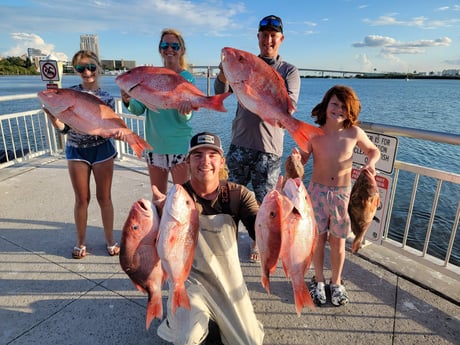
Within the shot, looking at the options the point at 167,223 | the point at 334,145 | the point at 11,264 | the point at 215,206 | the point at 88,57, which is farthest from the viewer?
the point at 11,264

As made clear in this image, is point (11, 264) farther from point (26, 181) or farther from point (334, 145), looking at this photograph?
point (334, 145)

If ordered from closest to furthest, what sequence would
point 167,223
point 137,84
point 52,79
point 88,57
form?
point 167,223 < point 137,84 < point 88,57 < point 52,79

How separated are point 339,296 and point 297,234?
1.53 m

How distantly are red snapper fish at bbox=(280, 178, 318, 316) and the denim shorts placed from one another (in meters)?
2.11

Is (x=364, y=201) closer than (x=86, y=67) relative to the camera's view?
Yes

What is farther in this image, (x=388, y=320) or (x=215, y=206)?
(x=388, y=320)

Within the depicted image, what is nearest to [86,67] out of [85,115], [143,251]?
[85,115]

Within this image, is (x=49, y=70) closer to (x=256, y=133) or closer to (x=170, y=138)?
(x=170, y=138)

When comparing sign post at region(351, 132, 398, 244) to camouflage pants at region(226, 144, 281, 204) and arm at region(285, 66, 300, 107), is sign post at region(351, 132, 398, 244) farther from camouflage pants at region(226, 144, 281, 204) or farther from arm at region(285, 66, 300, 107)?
arm at region(285, 66, 300, 107)

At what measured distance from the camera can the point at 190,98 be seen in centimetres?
185

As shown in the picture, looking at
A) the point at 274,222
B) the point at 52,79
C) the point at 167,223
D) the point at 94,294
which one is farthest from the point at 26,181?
the point at 274,222

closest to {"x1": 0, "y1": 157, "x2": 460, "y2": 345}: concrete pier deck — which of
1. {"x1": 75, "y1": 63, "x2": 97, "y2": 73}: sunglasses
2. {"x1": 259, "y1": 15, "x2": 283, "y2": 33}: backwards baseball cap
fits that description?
{"x1": 75, "y1": 63, "x2": 97, "y2": 73}: sunglasses

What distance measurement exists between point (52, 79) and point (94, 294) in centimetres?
421

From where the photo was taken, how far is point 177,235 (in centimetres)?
148
